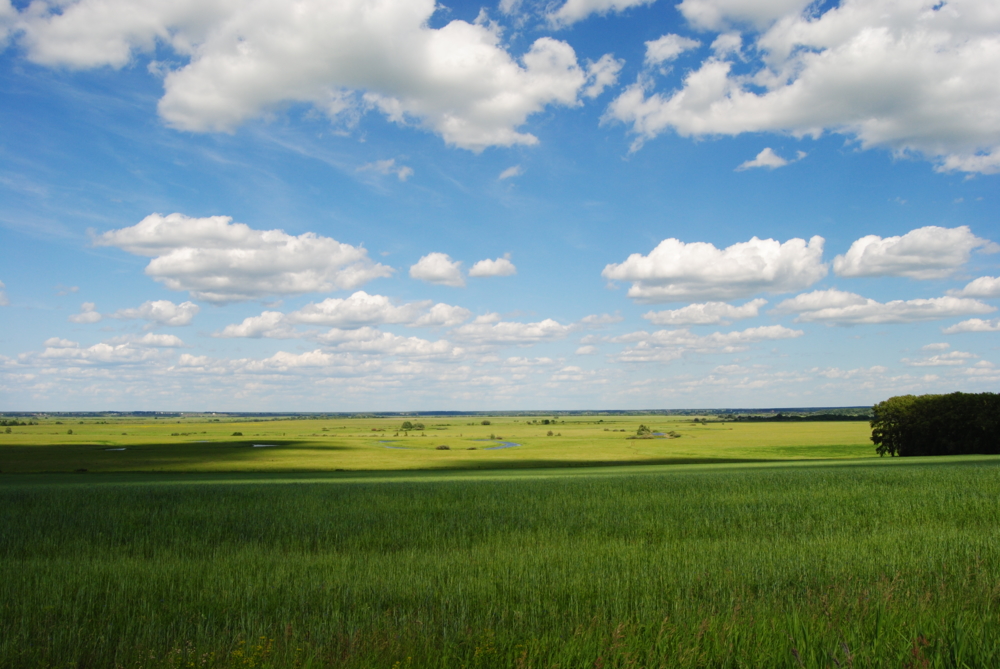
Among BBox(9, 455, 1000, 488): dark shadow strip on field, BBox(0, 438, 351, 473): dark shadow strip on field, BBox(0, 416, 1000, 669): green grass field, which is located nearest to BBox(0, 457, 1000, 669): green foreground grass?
BBox(0, 416, 1000, 669): green grass field

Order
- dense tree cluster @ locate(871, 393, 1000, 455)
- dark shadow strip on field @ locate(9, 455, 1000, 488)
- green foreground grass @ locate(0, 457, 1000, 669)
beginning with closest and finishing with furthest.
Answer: green foreground grass @ locate(0, 457, 1000, 669) < dark shadow strip on field @ locate(9, 455, 1000, 488) < dense tree cluster @ locate(871, 393, 1000, 455)

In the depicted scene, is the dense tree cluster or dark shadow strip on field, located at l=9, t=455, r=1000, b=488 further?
the dense tree cluster

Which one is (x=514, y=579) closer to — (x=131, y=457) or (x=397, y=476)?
(x=397, y=476)

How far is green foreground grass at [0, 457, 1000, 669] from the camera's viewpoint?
6363 millimetres

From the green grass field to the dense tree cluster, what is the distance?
5572cm

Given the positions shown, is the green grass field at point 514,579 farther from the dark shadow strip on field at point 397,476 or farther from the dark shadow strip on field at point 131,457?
the dark shadow strip on field at point 131,457

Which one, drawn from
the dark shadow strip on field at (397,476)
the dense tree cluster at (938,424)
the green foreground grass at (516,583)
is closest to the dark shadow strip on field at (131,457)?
the dark shadow strip on field at (397,476)

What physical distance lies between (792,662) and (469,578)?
5.23 metres

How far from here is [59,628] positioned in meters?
7.70

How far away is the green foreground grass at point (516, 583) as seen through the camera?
6363 millimetres

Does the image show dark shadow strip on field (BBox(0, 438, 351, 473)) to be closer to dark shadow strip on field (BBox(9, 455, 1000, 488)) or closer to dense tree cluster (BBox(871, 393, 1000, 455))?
Result: dark shadow strip on field (BBox(9, 455, 1000, 488))

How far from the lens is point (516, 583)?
9.53m

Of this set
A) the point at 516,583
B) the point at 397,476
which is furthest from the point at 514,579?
the point at 397,476

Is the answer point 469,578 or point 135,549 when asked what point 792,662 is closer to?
point 469,578
